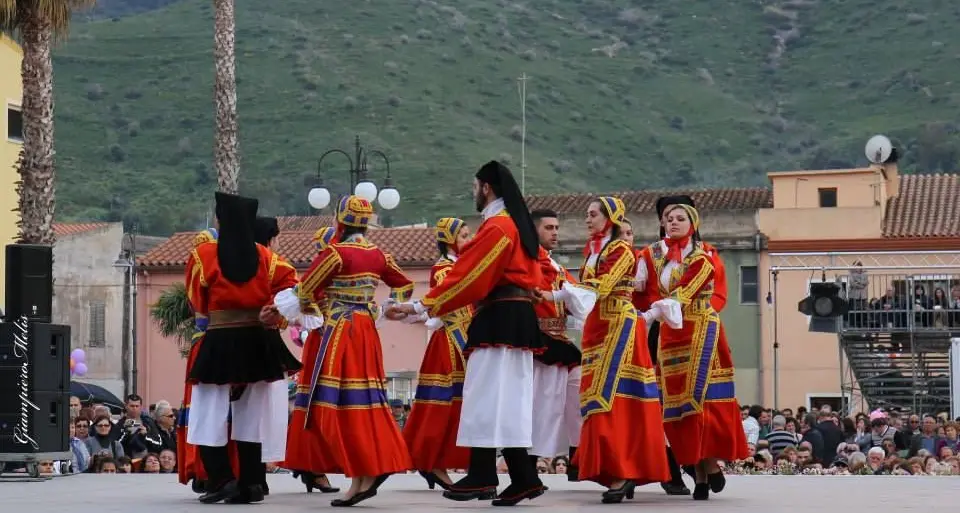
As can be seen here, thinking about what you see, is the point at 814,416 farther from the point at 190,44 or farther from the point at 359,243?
the point at 190,44

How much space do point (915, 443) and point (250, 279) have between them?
10488 millimetres

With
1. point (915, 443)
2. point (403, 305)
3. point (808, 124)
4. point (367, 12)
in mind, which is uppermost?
point (367, 12)

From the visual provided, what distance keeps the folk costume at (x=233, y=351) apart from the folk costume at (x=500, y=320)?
124 centimetres

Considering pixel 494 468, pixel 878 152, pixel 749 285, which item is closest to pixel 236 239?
pixel 494 468

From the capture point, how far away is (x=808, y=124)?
97.9m

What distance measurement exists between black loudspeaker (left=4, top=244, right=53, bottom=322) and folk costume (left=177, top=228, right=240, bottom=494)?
73.0 inches

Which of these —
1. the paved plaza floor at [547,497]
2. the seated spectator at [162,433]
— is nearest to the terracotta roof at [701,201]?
the seated spectator at [162,433]

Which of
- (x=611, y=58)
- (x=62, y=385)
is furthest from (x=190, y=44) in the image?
(x=62, y=385)

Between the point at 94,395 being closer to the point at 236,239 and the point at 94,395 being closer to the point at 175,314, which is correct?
the point at 175,314

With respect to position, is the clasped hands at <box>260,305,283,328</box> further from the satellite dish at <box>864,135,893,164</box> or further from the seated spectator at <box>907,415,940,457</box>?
the satellite dish at <box>864,135,893,164</box>

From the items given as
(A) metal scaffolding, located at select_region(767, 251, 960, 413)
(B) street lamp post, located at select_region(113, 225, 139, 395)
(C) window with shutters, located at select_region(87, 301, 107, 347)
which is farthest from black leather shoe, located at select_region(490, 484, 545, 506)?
(C) window with shutters, located at select_region(87, 301, 107, 347)

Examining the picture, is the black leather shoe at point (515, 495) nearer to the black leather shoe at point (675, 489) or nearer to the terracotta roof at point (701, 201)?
the black leather shoe at point (675, 489)

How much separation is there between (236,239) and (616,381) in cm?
261

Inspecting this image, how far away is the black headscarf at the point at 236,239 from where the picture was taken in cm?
1178
